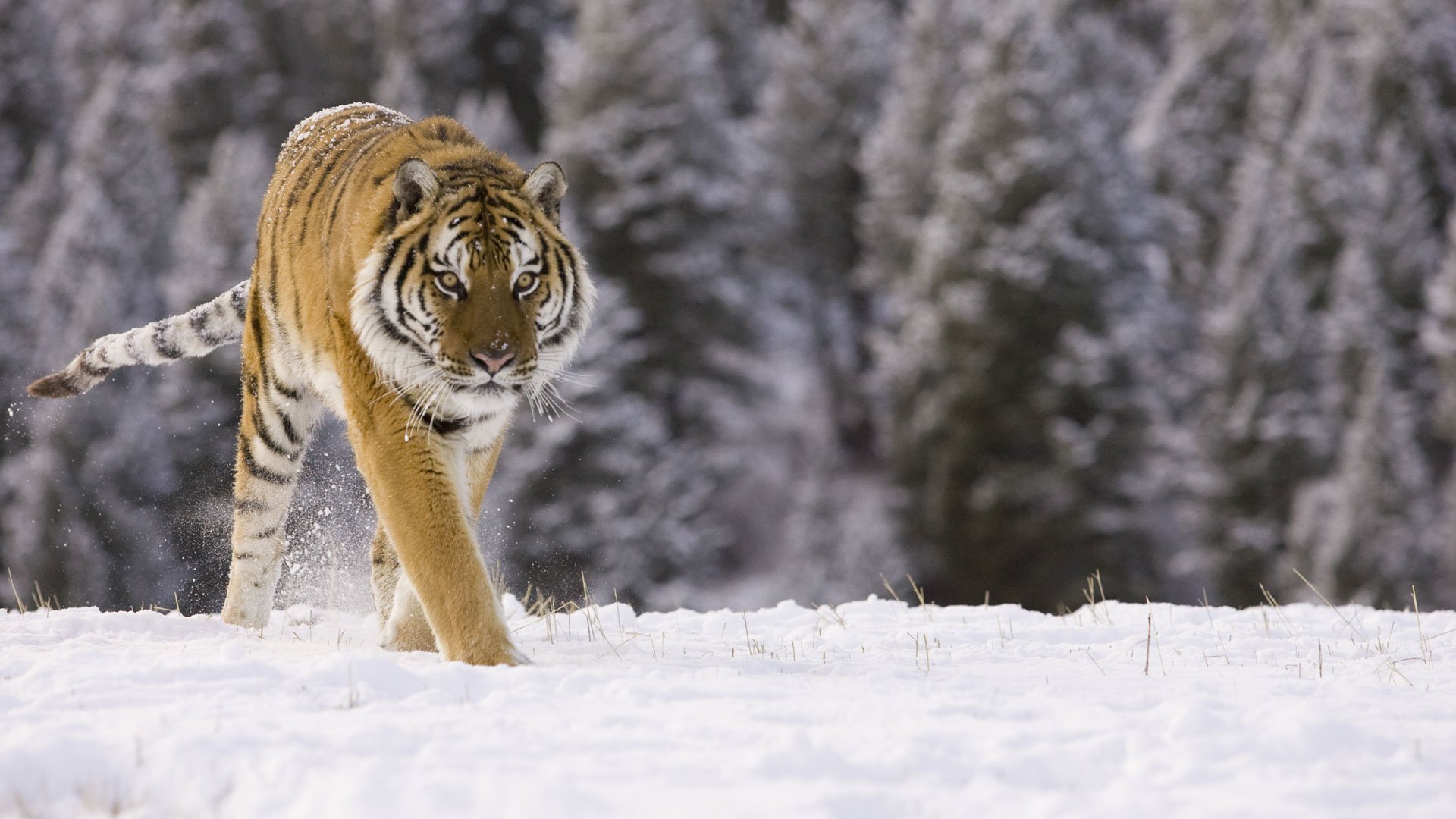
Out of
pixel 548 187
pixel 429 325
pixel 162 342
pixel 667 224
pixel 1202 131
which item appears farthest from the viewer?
pixel 1202 131

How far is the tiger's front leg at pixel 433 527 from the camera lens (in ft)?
15.6

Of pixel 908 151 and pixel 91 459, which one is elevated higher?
pixel 908 151

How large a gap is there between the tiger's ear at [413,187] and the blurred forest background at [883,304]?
14.6 m

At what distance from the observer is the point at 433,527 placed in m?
4.88

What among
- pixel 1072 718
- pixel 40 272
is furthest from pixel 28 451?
pixel 1072 718

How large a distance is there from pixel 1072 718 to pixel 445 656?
2.18 m

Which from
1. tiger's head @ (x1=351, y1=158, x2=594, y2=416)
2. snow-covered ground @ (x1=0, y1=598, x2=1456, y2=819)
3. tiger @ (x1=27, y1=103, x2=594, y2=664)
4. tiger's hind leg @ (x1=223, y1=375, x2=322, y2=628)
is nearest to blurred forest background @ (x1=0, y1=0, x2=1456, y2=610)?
tiger's hind leg @ (x1=223, y1=375, x2=322, y2=628)

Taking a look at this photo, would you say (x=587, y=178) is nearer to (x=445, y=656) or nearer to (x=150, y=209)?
(x=150, y=209)

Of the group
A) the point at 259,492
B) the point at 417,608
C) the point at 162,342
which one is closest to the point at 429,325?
the point at 417,608

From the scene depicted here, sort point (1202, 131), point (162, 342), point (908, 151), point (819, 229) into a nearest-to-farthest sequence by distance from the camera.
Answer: point (162, 342) < point (908, 151) < point (819, 229) < point (1202, 131)

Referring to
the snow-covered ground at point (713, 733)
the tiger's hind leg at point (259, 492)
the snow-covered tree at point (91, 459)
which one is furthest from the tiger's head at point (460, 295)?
the snow-covered tree at point (91, 459)

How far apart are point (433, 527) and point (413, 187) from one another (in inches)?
49.9

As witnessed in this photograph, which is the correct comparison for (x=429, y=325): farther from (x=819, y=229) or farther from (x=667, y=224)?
(x=819, y=229)

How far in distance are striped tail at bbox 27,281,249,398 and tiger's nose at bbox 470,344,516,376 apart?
8.68 feet
